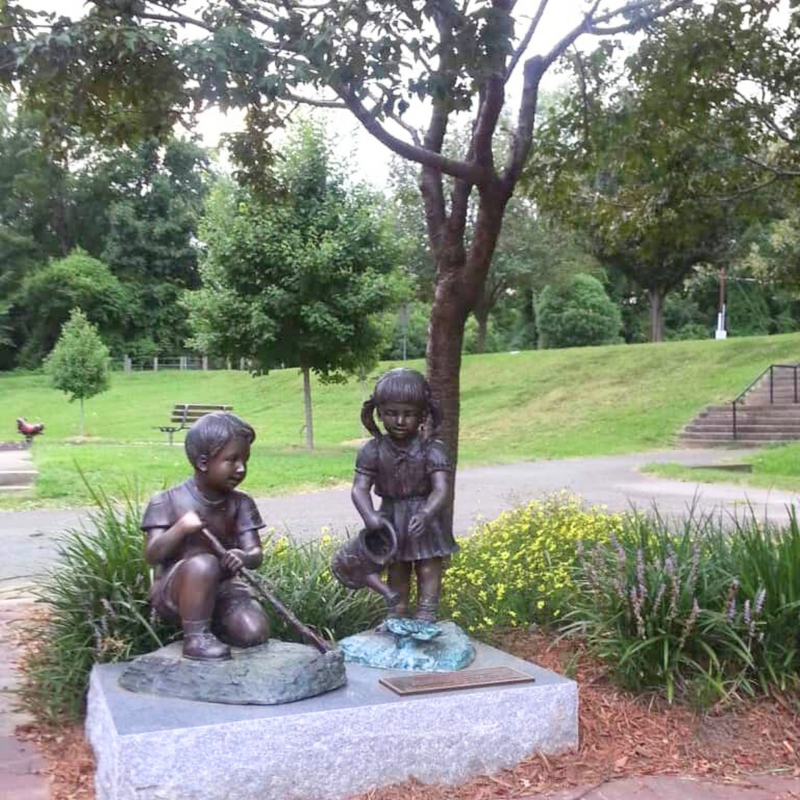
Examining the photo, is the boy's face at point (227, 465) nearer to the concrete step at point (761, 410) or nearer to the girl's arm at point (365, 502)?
the girl's arm at point (365, 502)

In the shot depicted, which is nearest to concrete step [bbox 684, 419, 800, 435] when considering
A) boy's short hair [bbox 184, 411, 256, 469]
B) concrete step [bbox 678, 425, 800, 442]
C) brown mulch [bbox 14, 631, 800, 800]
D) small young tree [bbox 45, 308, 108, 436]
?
concrete step [bbox 678, 425, 800, 442]

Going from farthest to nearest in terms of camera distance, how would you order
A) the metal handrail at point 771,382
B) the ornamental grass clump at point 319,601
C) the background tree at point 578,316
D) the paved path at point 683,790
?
1. the background tree at point 578,316
2. the metal handrail at point 771,382
3. the ornamental grass clump at point 319,601
4. the paved path at point 683,790

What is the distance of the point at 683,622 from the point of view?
4219 mm

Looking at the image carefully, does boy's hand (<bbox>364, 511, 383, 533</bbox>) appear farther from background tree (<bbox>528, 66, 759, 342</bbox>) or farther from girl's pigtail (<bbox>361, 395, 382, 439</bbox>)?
background tree (<bbox>528, 66, 759, 342</bbox>)

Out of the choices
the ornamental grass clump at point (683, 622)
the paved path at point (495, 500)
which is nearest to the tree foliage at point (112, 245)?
the paved path at point (495, 500)

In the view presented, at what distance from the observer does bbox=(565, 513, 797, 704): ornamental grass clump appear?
4.14 m

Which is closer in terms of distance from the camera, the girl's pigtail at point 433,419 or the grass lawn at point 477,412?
the girl's pigtail at point 433,419

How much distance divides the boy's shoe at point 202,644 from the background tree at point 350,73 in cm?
246

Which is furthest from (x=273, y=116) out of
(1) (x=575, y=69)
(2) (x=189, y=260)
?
(2) (x=189, y=260)

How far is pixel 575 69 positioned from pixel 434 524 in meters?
5.29

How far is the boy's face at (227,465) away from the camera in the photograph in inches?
147

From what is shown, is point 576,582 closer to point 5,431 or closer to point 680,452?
point 680,452

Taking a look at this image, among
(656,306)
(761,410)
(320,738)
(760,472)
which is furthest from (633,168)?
(656,306)

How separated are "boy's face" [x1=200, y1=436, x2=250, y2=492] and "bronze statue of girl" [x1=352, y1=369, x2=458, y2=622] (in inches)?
26.2
